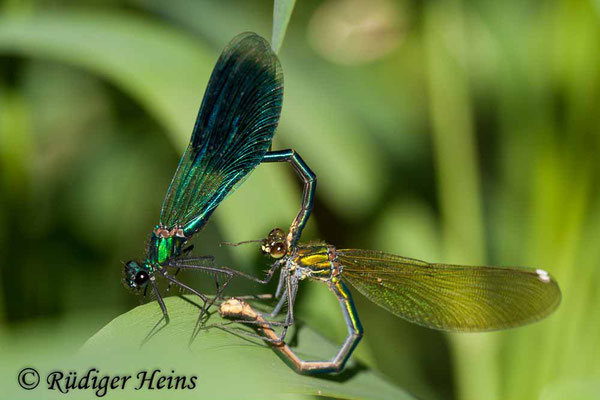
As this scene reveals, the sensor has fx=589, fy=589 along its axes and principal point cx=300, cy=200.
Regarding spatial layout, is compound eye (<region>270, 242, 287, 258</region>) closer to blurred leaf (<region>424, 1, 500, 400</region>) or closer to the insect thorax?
the insect thorax

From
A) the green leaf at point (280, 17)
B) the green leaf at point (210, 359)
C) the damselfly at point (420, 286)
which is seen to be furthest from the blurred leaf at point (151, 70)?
the green leaf at point (280, 17)

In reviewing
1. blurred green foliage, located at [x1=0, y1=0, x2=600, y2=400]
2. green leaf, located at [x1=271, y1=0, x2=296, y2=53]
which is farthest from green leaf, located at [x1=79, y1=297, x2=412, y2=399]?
green leaf, located at [x1=271, y1=0, x2=296, y2=53]

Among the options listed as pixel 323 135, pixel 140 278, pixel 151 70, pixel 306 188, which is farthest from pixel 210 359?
pixel 323 135

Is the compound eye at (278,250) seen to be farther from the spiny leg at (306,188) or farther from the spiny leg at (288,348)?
the spiny leg at (288,348)

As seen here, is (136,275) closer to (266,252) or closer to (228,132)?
(266,252)

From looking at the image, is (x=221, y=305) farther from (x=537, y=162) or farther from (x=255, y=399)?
(x=537, y=162)

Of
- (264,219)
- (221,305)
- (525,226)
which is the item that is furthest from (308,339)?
(525,226)
